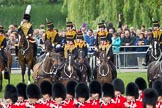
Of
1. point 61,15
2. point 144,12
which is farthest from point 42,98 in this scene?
point 61,15

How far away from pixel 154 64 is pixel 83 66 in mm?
2164

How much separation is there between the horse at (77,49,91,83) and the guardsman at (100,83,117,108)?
22.2 ft

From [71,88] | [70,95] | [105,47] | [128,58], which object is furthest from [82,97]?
[128,58]

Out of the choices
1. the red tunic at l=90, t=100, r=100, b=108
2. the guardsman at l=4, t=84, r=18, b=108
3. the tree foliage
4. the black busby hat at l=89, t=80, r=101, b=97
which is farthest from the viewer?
the tree foliage

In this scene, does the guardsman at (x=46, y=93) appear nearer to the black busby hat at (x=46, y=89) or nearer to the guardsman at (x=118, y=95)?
the black busby hat at (x=46, y=89)

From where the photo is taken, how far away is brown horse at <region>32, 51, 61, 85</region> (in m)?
23.8

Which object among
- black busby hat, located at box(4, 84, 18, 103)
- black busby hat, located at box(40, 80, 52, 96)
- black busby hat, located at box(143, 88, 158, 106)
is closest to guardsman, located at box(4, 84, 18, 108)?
black busby hat, located at box(4, 84, 18, 103)

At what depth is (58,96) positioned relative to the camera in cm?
1739

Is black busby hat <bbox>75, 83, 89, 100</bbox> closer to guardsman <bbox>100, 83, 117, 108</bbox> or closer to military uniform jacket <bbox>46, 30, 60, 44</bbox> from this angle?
guardsman <bbox>100, 83, 117, 108</bbox>

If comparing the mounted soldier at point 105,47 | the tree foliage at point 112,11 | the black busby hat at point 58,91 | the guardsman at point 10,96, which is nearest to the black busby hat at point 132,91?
the black busby hat at point 58,91

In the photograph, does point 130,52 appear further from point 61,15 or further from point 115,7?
point 61,15

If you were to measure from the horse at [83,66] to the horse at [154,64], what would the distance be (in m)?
1.88

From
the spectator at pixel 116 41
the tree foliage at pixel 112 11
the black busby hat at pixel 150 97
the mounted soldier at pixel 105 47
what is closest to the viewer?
the black busby hat at pixel 150 97

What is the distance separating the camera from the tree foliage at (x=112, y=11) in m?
36.7
